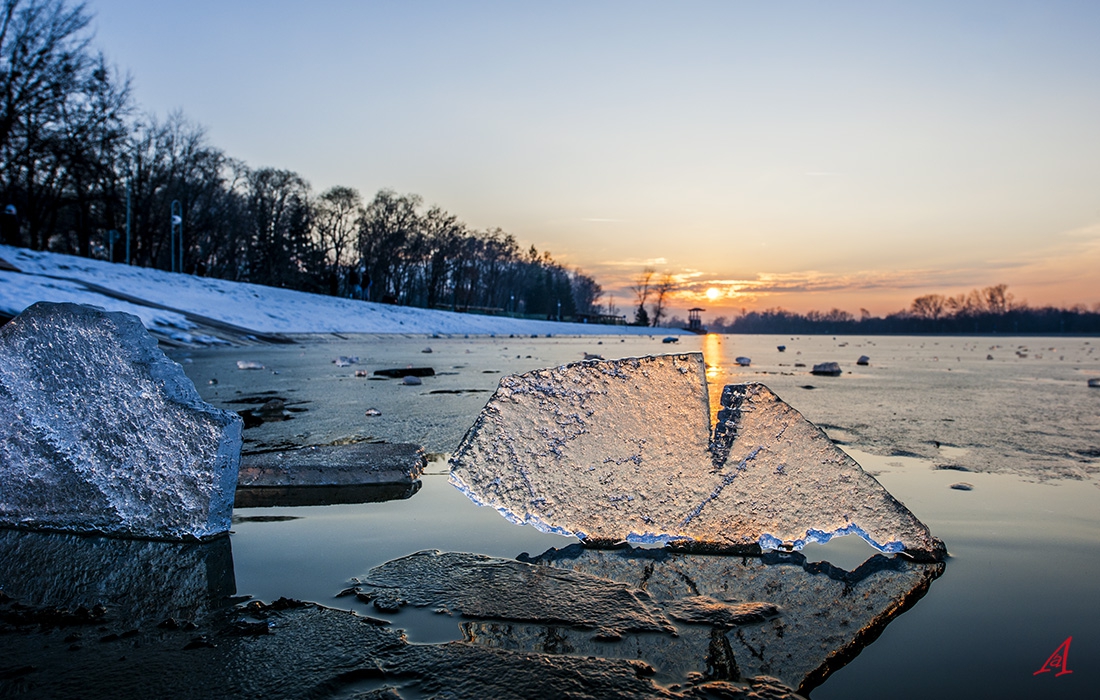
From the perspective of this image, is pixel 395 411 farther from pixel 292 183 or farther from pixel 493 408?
pixel 292 183

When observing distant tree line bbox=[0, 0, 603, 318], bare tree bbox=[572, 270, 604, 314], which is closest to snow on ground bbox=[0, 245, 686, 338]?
distant tree line bbox=[0, 0, 603, 318]

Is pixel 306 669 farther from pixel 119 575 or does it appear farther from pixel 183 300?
pixel 183 300

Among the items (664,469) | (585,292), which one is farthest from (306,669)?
→ (585,292)

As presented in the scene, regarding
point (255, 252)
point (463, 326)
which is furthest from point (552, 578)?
point (255, 252)

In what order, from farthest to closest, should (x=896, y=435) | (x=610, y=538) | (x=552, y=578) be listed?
(x=896, y=435)
(x=610, y=538)
(x=552, y=578)

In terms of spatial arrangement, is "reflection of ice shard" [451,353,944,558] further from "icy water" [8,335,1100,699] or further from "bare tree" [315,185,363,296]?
"bare tree" [315,185,363,296]

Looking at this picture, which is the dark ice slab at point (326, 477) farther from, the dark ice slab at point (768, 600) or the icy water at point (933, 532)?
the dark ice slab at point (768, 600)

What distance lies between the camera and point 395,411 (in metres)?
4.25

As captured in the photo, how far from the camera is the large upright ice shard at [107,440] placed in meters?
1.78

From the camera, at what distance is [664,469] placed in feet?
5.83

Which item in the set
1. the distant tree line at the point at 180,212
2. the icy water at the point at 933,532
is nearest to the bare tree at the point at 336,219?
the distant tree line at the point at 180,212

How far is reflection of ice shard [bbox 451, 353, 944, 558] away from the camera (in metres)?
1.69

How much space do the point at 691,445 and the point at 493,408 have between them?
58 centimetres

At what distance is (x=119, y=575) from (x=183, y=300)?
19.5 m
